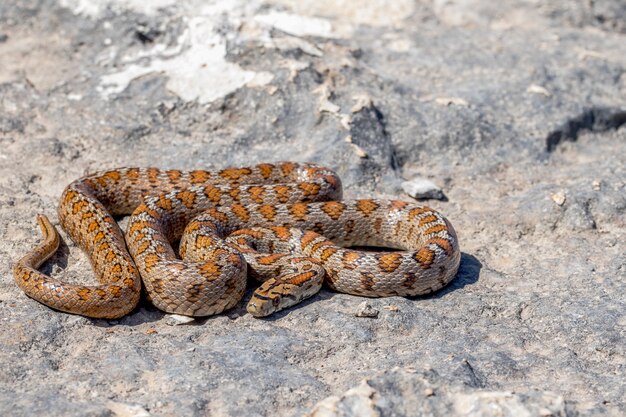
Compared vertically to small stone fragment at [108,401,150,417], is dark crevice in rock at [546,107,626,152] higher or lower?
lower

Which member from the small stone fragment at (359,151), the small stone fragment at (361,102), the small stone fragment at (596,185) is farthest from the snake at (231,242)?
the small stone fragment at (596,185)

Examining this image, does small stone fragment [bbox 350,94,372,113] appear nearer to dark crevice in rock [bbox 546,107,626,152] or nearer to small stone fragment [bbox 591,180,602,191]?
dark crevice in rock [bbox 546,107,626,152]


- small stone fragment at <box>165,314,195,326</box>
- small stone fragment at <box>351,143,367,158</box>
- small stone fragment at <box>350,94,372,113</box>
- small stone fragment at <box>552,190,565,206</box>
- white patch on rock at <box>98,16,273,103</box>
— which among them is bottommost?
small stone fragment at <box>552,190,565,206</box>

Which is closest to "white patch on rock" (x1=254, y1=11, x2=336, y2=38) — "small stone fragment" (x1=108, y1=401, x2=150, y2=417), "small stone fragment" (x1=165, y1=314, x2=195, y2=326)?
"small stone fragment" (x1=165, y1=314, x2=195, y2=326)

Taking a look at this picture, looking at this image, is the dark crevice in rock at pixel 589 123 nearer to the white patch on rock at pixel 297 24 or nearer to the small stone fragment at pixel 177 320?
the white patch on rock at pixel 297 24

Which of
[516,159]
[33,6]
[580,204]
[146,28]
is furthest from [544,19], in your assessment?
[33,6]

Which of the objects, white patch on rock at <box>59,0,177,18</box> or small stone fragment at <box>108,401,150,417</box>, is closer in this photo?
small stone fragment at <box>108,401,150,417</box>

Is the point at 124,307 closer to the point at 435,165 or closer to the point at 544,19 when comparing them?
the point at 435,165
